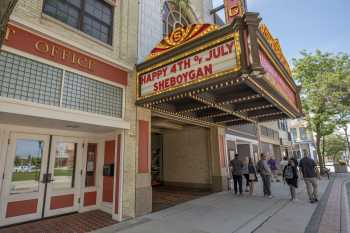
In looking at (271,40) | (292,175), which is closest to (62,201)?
(271,40)

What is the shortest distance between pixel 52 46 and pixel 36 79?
3.30ft

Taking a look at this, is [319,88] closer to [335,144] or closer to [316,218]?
[316,218]

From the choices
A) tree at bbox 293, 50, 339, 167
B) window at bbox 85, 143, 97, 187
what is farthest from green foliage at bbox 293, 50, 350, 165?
window at bbox 85, 143, 97, 187

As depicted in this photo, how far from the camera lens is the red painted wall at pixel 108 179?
7.00 m

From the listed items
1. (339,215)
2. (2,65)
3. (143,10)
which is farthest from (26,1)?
(339,215)

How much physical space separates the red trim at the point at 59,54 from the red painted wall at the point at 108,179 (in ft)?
7.60

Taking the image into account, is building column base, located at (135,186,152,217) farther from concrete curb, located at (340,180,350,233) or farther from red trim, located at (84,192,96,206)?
concrete curb, located at (340,180,350,233)

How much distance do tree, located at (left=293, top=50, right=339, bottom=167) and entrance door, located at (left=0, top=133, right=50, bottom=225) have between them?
70.1 feet

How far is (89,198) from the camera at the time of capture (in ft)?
23.4

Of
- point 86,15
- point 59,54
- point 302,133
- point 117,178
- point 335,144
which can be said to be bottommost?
point 117,178

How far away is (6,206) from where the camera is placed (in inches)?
211

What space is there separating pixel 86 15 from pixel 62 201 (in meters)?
6.03

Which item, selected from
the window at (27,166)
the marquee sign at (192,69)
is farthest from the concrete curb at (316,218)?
the window at (27,166)

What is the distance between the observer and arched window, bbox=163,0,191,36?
1015 centimetres
